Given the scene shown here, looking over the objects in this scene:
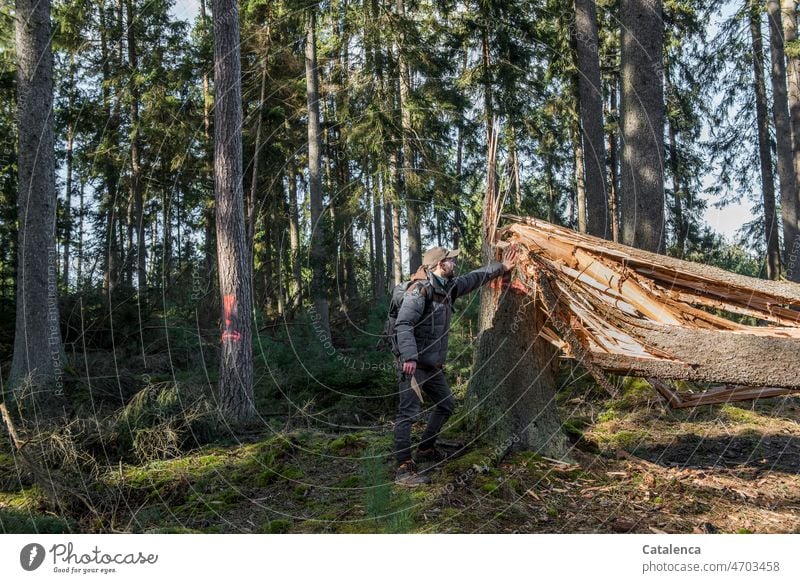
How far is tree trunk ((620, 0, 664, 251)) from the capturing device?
8109 millimetres

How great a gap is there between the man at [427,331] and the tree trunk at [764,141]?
1345 centimetres

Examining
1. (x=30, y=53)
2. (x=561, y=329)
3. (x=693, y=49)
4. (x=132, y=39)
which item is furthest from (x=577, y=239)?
(x=132, y=39)

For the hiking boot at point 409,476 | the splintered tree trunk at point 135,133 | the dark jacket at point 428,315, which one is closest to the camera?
the hiking boot at point 409,476

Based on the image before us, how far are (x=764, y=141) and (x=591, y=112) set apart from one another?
27.1 ft

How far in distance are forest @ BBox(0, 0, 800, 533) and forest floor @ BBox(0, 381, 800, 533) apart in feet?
0.13

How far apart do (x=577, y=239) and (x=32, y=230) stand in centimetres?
874

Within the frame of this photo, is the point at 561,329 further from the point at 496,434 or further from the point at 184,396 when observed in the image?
the point at 184,396

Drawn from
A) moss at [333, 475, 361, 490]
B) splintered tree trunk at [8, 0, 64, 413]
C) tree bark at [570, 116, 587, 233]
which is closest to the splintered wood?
moss at [333, 475, 361, 490]

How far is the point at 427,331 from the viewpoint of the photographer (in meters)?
5.85

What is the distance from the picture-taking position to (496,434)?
6.13m

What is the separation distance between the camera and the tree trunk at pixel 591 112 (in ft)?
37.8

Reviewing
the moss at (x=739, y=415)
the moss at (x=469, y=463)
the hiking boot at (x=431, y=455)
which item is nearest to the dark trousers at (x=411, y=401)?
the hiking boot at (x=431, y=455)

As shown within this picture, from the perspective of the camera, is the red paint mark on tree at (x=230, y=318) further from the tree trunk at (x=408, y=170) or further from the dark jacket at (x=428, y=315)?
the tree trunk at (x=408, y=170)
